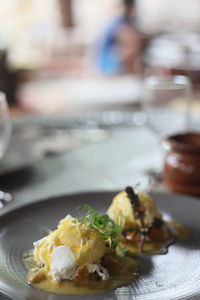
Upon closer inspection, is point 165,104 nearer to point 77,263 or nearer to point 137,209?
point 137,209

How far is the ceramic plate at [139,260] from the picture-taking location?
0.68 metres

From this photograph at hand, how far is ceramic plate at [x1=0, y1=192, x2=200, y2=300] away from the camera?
679 millimetres

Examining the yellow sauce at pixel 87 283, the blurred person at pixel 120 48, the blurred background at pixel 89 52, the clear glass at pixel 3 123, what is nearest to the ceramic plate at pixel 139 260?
the yellow sauce at pixel 87 283

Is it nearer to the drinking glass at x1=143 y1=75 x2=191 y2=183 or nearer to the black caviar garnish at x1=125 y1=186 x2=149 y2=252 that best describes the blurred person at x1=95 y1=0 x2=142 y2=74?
the drinking glass at x1=143 y1=75 x2=191 y2=183

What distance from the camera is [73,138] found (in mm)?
1698

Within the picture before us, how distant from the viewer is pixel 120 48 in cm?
487

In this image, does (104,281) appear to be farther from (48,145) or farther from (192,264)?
(48,145)

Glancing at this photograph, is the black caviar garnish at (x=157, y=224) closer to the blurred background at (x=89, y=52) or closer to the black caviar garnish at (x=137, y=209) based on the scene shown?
the black caviar garnish at (x=137, y=209)

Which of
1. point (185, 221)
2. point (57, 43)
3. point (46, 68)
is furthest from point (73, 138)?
point (57, 43)

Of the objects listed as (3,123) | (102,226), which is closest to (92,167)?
(3,123)

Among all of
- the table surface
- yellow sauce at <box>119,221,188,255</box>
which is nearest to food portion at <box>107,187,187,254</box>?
yellow sauce at <box>119,221,188,255</box>

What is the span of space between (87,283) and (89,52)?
215 inches

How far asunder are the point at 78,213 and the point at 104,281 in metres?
0.20

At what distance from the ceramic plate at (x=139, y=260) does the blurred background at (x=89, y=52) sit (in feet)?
4.03
